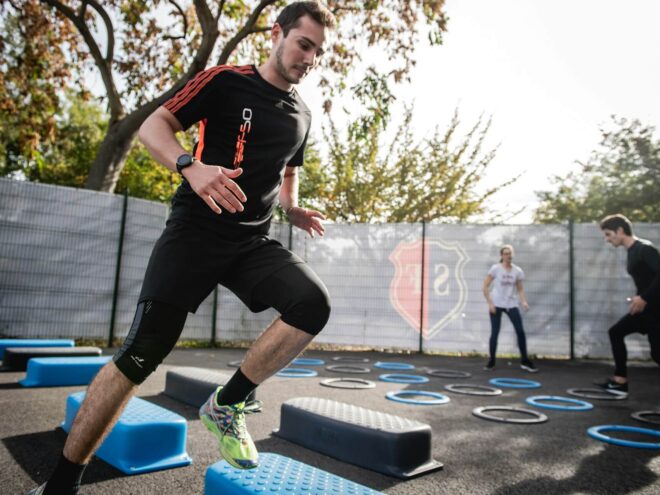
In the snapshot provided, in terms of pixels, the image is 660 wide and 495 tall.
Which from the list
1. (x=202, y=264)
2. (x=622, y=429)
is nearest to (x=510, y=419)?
(x=622, y=429)

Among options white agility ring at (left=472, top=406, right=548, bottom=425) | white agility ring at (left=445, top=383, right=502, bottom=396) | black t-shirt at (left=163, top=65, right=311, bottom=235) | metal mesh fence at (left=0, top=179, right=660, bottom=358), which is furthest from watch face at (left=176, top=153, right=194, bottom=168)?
metal mesh fence at (left=0, top=179, right=660, bottom=358)

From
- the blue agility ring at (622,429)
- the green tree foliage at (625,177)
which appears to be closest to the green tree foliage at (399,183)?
the green tree foliage at (625,177)

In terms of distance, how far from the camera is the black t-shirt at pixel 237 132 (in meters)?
2.10

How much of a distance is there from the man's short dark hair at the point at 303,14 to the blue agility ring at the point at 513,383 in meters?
5.43

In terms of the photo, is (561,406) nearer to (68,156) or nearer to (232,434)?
(232,434)

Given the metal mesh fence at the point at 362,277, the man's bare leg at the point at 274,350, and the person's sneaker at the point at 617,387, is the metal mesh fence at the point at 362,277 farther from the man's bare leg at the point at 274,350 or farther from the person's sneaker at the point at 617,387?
the man's bare leg at the point at 274,350

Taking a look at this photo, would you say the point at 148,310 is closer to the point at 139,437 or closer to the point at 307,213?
the point at 307,213

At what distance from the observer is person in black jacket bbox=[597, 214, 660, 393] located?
5.08 meters

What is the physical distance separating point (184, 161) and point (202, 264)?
466 mm

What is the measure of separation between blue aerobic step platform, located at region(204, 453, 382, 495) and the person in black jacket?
443 cm

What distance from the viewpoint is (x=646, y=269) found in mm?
5281

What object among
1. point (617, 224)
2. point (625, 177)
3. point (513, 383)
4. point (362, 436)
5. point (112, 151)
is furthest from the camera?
point (625, 177)

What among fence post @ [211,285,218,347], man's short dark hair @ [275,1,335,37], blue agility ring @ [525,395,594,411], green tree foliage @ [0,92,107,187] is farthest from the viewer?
green tree foliage @ [0,92,107,187]

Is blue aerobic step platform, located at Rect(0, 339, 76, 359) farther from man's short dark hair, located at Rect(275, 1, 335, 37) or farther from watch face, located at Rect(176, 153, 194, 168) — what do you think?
man's short dark hair, located at Rect(275, 1, 335, 37)
